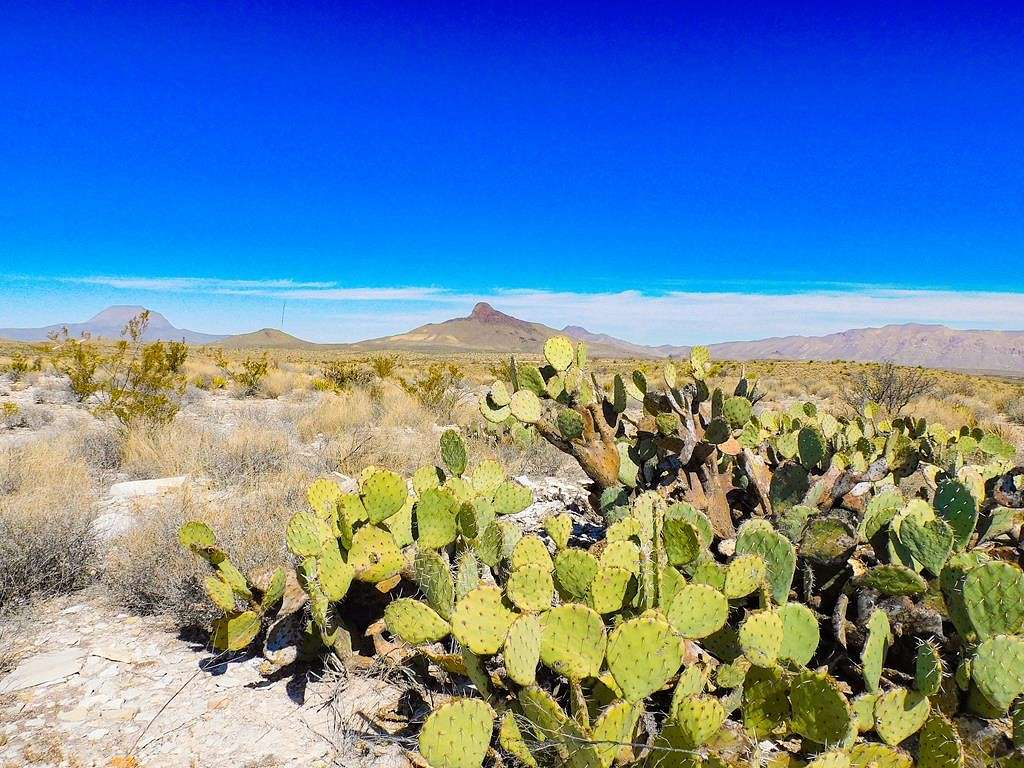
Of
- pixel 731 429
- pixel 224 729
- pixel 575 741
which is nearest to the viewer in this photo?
pixel 575 741

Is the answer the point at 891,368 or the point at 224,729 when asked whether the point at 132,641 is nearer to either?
the point at 224,729

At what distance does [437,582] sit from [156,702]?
130cm

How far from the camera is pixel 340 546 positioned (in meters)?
2.36

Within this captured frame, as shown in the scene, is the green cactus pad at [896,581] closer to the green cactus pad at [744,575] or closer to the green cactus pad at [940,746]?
the green cactus pad at [744,575]

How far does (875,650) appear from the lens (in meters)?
1.73

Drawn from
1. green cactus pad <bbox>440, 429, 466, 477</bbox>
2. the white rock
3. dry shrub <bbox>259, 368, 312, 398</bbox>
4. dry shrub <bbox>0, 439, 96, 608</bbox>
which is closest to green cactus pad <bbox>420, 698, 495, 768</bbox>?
green cactus pad <bbox>440, 429, 466, 477</bbox>

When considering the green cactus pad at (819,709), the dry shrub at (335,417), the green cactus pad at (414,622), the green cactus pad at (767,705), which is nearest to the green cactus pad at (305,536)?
the green cactus pad at (414,622)

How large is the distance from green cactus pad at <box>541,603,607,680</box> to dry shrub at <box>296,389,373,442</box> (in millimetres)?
6707

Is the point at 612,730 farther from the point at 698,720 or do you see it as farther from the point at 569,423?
the point at 569,423

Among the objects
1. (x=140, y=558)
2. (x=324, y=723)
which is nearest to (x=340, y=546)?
(x=324, y=723)

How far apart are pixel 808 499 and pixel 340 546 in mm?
2171

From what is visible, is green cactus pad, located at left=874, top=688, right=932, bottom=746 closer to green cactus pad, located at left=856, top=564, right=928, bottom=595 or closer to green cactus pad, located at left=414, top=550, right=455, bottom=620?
green cactus pad, located at left=856, top=564, right=928, bottom=595

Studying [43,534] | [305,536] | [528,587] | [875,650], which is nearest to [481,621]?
[528,587]

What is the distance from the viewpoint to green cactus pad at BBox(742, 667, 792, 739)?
1583mm
